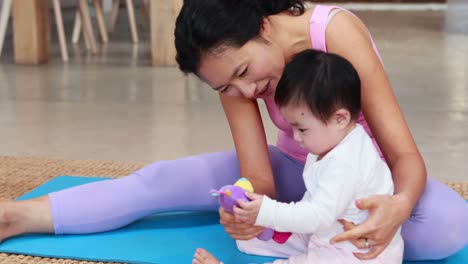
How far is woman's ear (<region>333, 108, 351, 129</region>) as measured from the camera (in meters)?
1.39

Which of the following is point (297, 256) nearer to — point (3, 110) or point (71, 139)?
point (71, 139)

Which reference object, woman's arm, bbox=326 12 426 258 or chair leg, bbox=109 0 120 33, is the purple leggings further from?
chair leg, bbox=109 0 120 33

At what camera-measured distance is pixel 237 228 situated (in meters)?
1.46

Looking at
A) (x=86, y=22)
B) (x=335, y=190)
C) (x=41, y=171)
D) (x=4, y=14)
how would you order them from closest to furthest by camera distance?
1. (x=335, y=190)
2. (x=41, y=171)
3. (x=4, y=14)
4. (x=86, y=22)

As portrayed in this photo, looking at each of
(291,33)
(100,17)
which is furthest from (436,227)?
(100,17)

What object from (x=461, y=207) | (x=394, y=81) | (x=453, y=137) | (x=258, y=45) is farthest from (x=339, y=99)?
(x=394, y=81)

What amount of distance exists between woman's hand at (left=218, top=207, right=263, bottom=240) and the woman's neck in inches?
12.5

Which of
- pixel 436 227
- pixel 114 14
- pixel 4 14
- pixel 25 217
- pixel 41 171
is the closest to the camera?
pixel 436 227

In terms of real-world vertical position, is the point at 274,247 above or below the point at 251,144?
below

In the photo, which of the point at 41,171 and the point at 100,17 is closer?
the point at 41,171

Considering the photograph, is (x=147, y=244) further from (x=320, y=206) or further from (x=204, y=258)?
(x=320, y=206)

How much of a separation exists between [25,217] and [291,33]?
2.24 ft

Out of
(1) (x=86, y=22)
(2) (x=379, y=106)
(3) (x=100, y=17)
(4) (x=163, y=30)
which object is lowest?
(3) (x=100, y=17)

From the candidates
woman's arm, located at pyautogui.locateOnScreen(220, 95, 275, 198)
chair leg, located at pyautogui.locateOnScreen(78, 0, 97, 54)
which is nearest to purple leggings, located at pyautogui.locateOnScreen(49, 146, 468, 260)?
woman's arm, located at pyautogui.locateOnScreen(220, 95, 275, 198)
